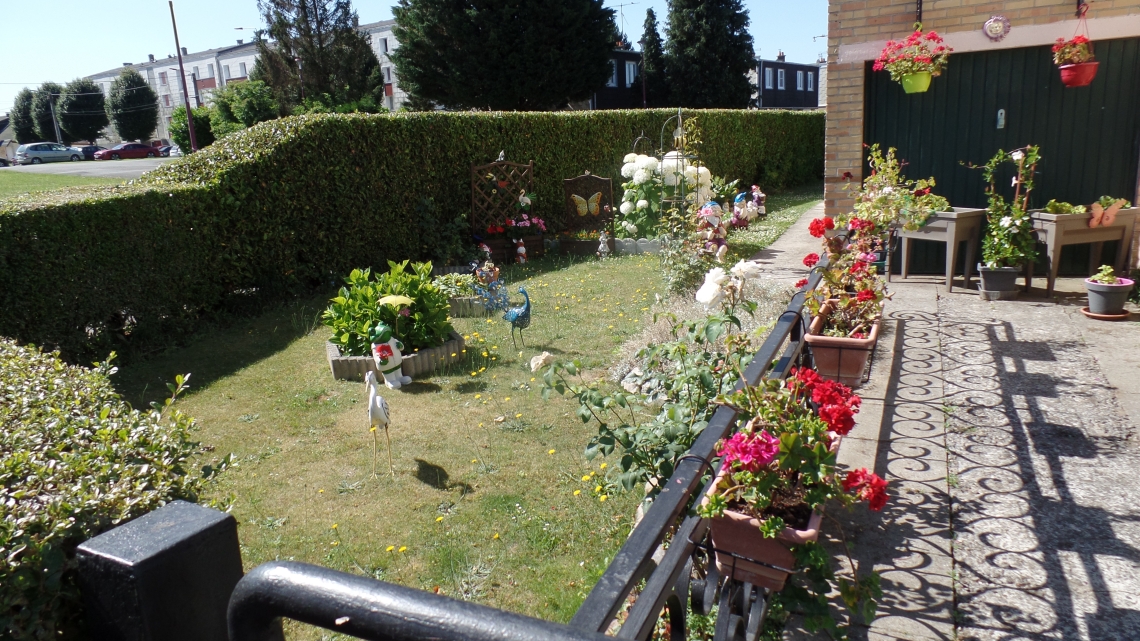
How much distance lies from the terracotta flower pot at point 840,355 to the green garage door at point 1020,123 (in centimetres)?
426

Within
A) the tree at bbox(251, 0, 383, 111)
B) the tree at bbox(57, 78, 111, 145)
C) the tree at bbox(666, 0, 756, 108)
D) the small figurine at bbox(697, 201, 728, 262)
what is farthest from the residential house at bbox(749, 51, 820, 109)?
the tree at bbox(57, 78, 111, 145)

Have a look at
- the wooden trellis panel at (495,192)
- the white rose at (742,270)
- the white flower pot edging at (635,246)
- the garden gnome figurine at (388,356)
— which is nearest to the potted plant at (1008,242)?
the white rose at (742,270)

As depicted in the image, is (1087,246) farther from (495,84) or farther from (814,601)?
(495,84)

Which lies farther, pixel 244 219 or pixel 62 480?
pixel 244 219

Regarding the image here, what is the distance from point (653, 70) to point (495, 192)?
975 inches

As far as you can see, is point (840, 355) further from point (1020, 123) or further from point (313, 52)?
point (313, 52)

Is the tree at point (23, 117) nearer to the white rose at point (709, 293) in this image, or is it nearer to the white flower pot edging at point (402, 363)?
the white flower pot edging at point (402, 363)

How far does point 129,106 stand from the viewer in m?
55.0

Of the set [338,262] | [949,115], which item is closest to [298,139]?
[338,262]

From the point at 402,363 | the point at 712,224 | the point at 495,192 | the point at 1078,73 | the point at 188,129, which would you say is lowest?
the point at 402,363

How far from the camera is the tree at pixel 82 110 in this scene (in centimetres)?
5616

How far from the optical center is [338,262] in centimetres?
957

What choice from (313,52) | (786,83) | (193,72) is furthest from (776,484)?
(193,72)

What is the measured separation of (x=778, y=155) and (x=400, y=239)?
1278cm
